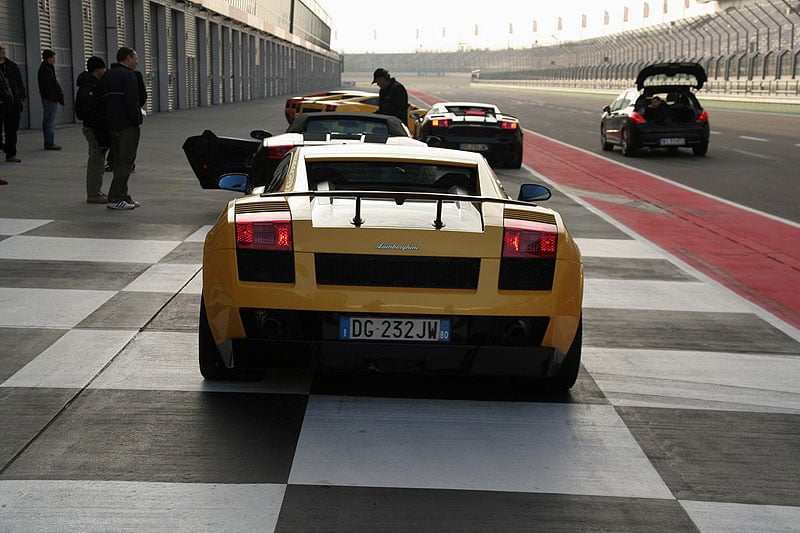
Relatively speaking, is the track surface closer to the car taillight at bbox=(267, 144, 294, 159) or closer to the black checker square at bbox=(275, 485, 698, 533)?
the black checker square at bbox=(275, 485, 698, 533)

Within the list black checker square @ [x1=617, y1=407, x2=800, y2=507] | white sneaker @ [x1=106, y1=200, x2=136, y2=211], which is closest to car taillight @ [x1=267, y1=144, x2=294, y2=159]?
white sneaker @ [x1=106, y1=200, x2=136, y2=211]

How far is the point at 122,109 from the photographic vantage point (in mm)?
11258

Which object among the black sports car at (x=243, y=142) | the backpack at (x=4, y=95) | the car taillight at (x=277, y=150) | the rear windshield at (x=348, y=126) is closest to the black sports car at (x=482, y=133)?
the rear windshield at (x=348, y=126)

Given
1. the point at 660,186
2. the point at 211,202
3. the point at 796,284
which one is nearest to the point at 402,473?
the point at 796,284

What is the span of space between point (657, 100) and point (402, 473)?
64.6 ft

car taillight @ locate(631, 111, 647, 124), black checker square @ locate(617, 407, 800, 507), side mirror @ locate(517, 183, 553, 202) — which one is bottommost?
black checker square @ locate(617, 407, 800, 507)

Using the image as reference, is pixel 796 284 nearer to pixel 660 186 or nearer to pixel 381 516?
pixel 381 516

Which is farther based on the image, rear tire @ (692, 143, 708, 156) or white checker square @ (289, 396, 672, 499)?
rear tire @ (692, 143, 708, 156)

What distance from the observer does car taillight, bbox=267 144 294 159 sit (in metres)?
10.1

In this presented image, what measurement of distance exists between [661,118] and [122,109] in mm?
14011

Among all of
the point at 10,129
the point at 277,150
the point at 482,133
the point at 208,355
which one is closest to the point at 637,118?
the point at 482,133

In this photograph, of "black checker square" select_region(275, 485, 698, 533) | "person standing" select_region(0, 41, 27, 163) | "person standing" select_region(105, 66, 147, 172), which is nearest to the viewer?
"black checker square" select_region(275, 485, 698, 533)

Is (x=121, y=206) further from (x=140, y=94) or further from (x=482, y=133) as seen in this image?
(x=482, y=133)

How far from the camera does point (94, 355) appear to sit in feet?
18.4
